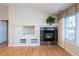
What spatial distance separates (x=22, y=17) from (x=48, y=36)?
7.17 feet

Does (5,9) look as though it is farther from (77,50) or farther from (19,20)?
(77,50)

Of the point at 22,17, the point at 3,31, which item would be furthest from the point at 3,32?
the point at 22,17

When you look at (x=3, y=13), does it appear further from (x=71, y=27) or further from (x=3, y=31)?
(x=71, y=27)

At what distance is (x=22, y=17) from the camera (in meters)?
9.47

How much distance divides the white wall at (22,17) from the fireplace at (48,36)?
0.69m

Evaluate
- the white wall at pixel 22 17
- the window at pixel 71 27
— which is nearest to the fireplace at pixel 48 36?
the white wall at pixel 22 17

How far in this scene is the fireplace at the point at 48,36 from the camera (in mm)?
9555

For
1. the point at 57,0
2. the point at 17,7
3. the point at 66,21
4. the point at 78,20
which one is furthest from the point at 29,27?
the point at 57,0

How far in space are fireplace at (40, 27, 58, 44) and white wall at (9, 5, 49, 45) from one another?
69cm

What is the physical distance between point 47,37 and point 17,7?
2.85 metres

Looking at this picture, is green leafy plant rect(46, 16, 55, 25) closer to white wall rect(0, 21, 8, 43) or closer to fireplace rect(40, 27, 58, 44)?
fireplace rect(40, 27, 58, 44)

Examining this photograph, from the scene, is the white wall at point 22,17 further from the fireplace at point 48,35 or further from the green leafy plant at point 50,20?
the fireplace at point 48,35

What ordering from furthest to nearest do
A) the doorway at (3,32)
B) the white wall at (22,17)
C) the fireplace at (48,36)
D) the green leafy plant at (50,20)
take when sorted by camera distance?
the doorway at (3,32), the fireplace at (48,36), the green leafy plant at (50,20), the white wall at (22,17)

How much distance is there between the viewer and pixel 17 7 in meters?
9.32
